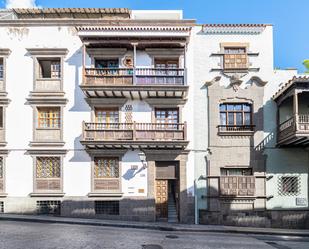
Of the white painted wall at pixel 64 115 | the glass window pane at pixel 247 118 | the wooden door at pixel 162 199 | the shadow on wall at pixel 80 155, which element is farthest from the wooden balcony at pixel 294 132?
the shadow on wall at pixel 80 155

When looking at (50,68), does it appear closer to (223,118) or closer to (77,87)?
(77,87)

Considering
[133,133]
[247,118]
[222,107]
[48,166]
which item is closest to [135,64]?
[133,133]

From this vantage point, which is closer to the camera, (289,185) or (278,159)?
(289,185)

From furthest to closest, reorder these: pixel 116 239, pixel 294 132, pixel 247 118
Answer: pixel 247 118 < pixel 294 132 < pixel 116 239

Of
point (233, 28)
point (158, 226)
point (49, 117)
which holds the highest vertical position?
point (233, 28)

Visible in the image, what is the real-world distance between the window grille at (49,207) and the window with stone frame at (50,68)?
7392 mm

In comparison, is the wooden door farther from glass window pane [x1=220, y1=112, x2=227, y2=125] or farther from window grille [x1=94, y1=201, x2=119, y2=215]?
glass window pane [x1=220, y1=112, x2=227, y2=125]

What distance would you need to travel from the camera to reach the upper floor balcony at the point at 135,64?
53.5 feet

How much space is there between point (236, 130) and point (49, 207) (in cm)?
1181

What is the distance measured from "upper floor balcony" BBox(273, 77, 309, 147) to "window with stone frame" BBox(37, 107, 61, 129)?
42.4 ft

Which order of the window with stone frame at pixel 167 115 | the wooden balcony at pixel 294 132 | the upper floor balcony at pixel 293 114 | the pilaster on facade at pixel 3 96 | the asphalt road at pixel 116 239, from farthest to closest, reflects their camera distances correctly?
the window with stone frame at pixel 167 115 < the pilaster on facade at pixel 3 96 < the upper floor balcony at pixel 293 114 < the wooden balcony at pixel 294 132 < the asphalt road at pixel 116 239

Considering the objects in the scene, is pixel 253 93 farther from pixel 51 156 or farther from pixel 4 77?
pixel 4 77

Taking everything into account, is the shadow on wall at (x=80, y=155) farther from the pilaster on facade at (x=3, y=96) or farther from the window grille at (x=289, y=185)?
the window grille at (x=289, y=185)

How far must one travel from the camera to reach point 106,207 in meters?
17.0
